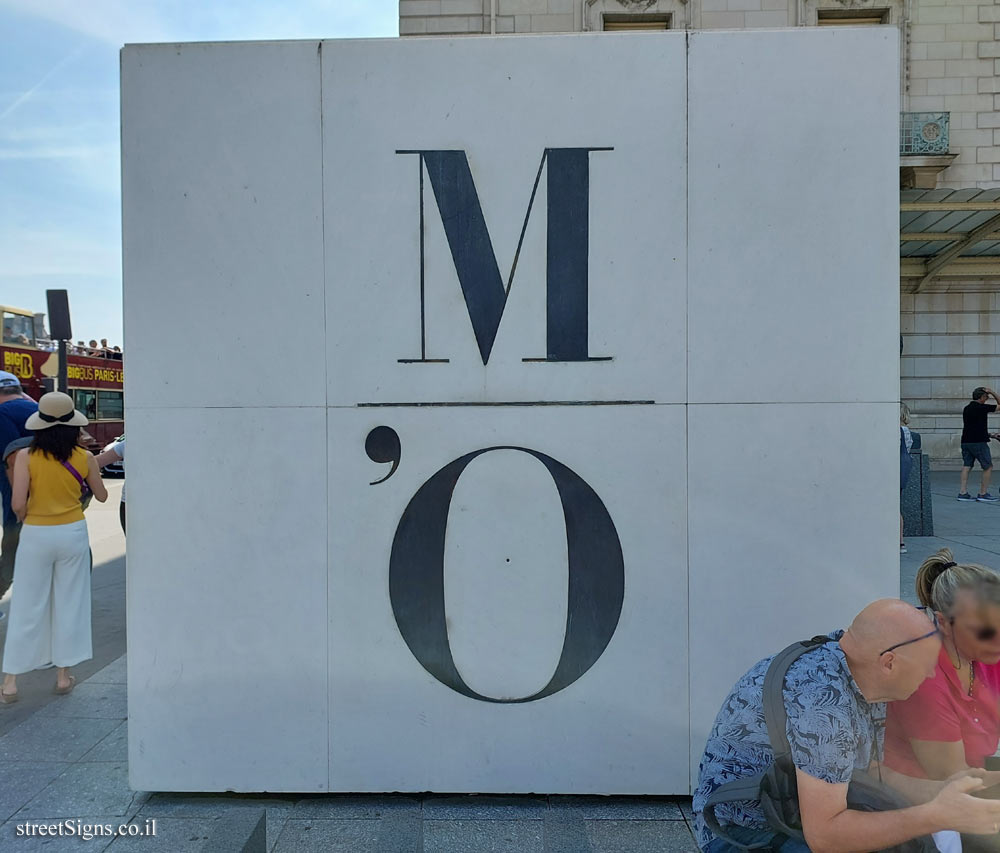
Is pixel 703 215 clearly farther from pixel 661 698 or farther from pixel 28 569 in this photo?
pixel 28 569

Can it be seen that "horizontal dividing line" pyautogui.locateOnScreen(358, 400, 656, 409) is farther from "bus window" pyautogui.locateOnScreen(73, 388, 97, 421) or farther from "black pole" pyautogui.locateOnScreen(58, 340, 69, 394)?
"bus window" pyautogui.locateOnScreen(73, 388, 97, 421)

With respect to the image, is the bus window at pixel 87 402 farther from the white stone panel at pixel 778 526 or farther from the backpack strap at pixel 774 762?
the backpack strap at pixel 774 762

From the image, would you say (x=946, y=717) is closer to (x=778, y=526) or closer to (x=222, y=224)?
(x=778, y=526)

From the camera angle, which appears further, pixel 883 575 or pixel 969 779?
pixel 883 575

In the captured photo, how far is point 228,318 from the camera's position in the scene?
3285 millimetres

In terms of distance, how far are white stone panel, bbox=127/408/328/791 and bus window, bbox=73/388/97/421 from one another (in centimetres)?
1844

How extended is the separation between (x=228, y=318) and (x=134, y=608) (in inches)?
59.5

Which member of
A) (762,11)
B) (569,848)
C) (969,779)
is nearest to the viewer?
(969,779)

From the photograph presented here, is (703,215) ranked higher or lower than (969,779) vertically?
higher

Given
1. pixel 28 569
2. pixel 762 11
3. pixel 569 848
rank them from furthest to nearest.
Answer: pixel 762 11
pixel 28 569
pixel 569 848

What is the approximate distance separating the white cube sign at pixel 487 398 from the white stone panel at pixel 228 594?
0.6 inches

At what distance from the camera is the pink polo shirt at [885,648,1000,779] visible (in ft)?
6.72

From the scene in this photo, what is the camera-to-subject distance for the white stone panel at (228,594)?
3277 millimetres

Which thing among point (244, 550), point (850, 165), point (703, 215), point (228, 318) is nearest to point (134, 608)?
point (244, 550)
